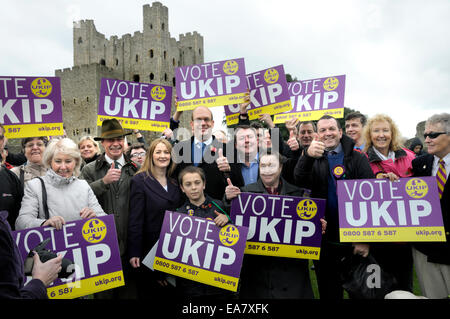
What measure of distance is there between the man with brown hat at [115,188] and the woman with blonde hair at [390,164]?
115 inches

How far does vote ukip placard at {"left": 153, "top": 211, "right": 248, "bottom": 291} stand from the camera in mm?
3484

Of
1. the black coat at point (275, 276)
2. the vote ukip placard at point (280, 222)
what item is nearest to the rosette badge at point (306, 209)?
the vote ukip placard at point (280, 222)

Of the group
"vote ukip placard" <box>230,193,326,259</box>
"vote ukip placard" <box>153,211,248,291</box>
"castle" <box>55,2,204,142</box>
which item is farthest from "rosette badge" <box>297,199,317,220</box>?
"castle" <box>55,2,204,142</box>

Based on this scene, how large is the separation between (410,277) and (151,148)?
3467mm

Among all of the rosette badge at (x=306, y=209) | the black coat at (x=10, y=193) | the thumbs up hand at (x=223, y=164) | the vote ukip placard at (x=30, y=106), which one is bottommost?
the rosette badge at (x=306, y=209)

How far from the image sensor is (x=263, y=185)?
152 inches

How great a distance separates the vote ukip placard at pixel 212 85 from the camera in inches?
220

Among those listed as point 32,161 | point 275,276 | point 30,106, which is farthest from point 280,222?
point 30,106

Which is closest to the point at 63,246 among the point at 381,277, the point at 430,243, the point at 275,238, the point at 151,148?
the point at 151,148

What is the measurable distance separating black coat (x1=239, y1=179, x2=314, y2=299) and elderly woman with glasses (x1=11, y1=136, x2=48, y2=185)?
2.68 m

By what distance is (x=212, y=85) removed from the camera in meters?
5.62

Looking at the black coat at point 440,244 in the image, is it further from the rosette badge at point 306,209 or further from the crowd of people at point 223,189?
the rosette badge at point 306,209

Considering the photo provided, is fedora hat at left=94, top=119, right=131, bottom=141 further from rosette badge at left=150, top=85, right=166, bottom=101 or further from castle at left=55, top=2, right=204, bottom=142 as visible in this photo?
castle at left=55, top=2, right=204, bottom=142

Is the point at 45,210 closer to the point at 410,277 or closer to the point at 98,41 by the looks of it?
the point at 410,277
